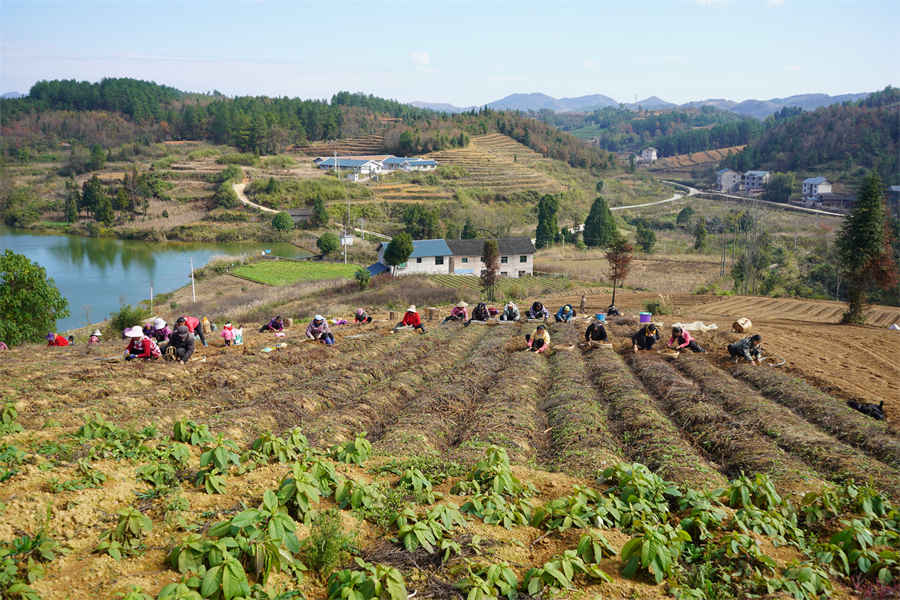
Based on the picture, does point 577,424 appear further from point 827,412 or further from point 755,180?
point 755,180

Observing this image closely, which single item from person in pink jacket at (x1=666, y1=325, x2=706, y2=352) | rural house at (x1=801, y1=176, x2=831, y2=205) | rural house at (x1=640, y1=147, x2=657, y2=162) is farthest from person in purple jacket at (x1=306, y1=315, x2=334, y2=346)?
rural house at (x1=640, y1=147, x2=657, y2=162)

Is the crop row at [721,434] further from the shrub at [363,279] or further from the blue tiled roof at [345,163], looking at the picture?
the blue tiled roof at [345,163]

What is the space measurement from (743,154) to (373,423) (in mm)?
112149

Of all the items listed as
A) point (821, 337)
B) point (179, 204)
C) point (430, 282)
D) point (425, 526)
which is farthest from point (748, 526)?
point (179, 204)

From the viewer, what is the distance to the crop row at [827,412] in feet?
27.7

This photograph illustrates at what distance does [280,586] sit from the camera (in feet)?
12.2

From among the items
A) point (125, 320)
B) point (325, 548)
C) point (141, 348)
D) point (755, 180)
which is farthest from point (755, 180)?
point (325, 548)

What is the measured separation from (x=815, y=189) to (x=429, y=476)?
3476 inches

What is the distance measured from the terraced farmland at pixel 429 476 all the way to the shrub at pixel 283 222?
53177 millimetres

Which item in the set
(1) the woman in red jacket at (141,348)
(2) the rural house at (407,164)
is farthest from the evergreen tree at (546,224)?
(1) the woman in red jacket at (141,348)

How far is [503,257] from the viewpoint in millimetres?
43906

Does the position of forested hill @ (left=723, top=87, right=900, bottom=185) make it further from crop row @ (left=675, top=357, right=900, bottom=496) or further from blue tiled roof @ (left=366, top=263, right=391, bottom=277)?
crop row @ (left=675, top=357, right=900, bottom=496)

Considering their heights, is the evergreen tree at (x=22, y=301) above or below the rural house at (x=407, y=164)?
below

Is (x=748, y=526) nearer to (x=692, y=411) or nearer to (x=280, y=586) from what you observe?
(x=280, y=586)
